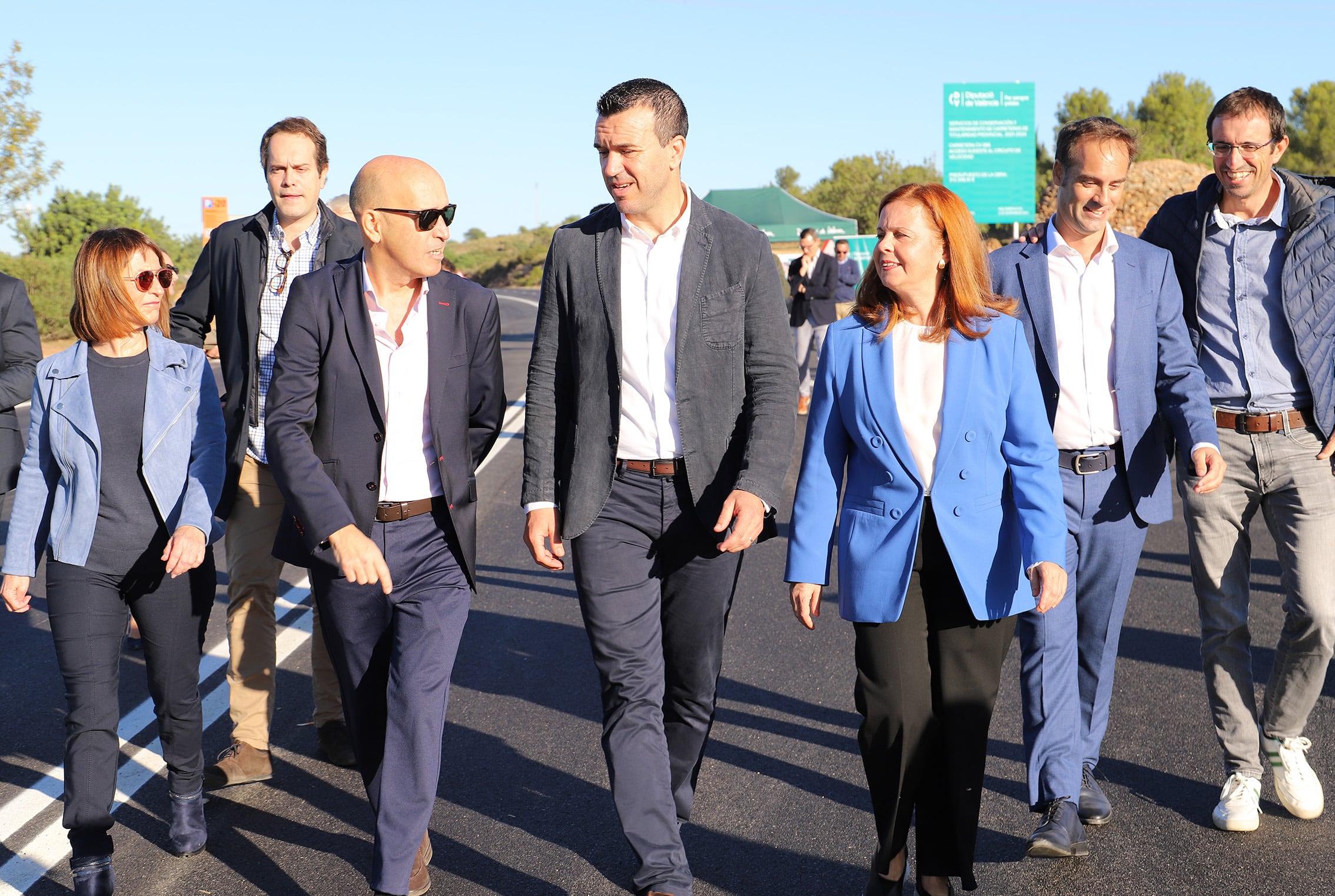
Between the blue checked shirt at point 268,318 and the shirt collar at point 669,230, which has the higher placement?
the shirt collar at point 669,230

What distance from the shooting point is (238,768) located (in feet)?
15.8

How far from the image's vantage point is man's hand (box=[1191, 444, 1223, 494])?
4.16m

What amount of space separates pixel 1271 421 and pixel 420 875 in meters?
3.21

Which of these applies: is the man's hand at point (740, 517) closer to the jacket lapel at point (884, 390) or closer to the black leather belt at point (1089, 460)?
the jacket lapel at point (884, 390)

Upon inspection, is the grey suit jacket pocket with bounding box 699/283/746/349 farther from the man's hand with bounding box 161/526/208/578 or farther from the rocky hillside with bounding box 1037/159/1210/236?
the rocky hillside with bounding box 1037/159/1210/236

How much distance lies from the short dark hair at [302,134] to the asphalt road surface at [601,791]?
2.34 metres

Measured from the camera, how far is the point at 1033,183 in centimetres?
2862

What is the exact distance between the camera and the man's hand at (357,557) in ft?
11.7

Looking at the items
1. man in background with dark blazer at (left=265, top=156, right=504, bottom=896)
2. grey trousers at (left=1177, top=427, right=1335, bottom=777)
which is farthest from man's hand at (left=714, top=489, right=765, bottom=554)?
grey trousers at (left=1177, top=427, right=1335, bottom=777)

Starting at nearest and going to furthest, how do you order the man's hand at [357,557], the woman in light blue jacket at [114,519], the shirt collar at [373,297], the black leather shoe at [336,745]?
the man's hand at [357,557] < the shirt collar at [373,297] < the woman in light blue jacket at [114,519] < the black leather shoe at [336,745]

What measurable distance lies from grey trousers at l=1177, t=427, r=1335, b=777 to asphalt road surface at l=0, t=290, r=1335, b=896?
32 centimetres

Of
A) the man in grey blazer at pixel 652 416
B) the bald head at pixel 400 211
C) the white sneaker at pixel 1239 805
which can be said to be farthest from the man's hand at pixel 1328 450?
the bald head at pixel 400 211

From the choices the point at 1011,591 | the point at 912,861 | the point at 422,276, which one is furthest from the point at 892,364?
the point at 912,861

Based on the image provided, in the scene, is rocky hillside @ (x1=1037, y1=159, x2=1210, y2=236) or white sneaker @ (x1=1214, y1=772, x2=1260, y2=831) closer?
white sneaker @ (x1=1214, y1=772, x2=1260, y2=831)
